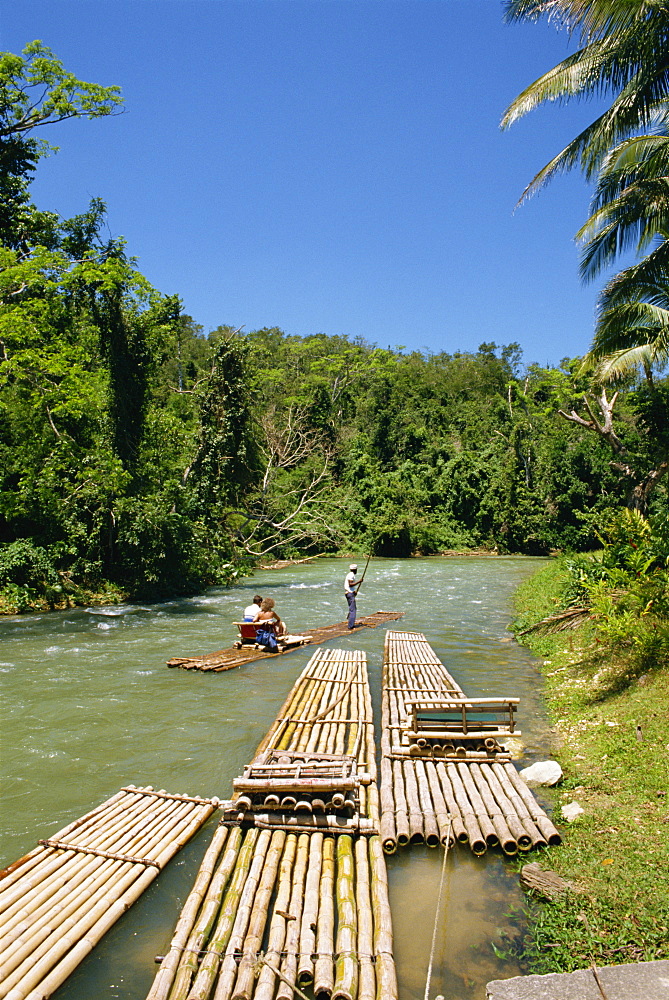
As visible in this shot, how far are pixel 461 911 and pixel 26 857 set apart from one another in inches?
126

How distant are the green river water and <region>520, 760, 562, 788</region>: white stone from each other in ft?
1.99

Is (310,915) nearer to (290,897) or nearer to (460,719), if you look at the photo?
(290,897)

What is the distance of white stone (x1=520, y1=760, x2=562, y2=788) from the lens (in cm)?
643

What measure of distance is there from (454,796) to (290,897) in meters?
1.96

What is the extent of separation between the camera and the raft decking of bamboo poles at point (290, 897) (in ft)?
12.4

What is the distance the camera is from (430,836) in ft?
17.8

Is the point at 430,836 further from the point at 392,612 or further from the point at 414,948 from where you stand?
the point at 392,612

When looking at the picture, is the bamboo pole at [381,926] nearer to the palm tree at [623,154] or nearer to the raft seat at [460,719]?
the raft seat at [460,719]

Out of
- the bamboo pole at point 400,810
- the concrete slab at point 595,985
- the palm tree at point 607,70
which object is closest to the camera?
the concrete slab at point 595,985

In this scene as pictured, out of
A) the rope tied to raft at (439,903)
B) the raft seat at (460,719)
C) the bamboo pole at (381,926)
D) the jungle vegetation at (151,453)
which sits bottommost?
the rope tied to raft at (439,903)

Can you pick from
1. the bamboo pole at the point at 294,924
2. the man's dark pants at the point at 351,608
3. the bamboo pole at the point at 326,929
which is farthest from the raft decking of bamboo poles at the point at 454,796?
the man's dark pants at the point at 351,608

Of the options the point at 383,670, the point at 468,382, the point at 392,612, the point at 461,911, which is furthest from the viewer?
the point at 468,382

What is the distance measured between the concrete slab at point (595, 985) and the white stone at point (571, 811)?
7.10 feet

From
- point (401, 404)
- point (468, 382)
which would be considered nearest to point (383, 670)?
point (401, 404)
